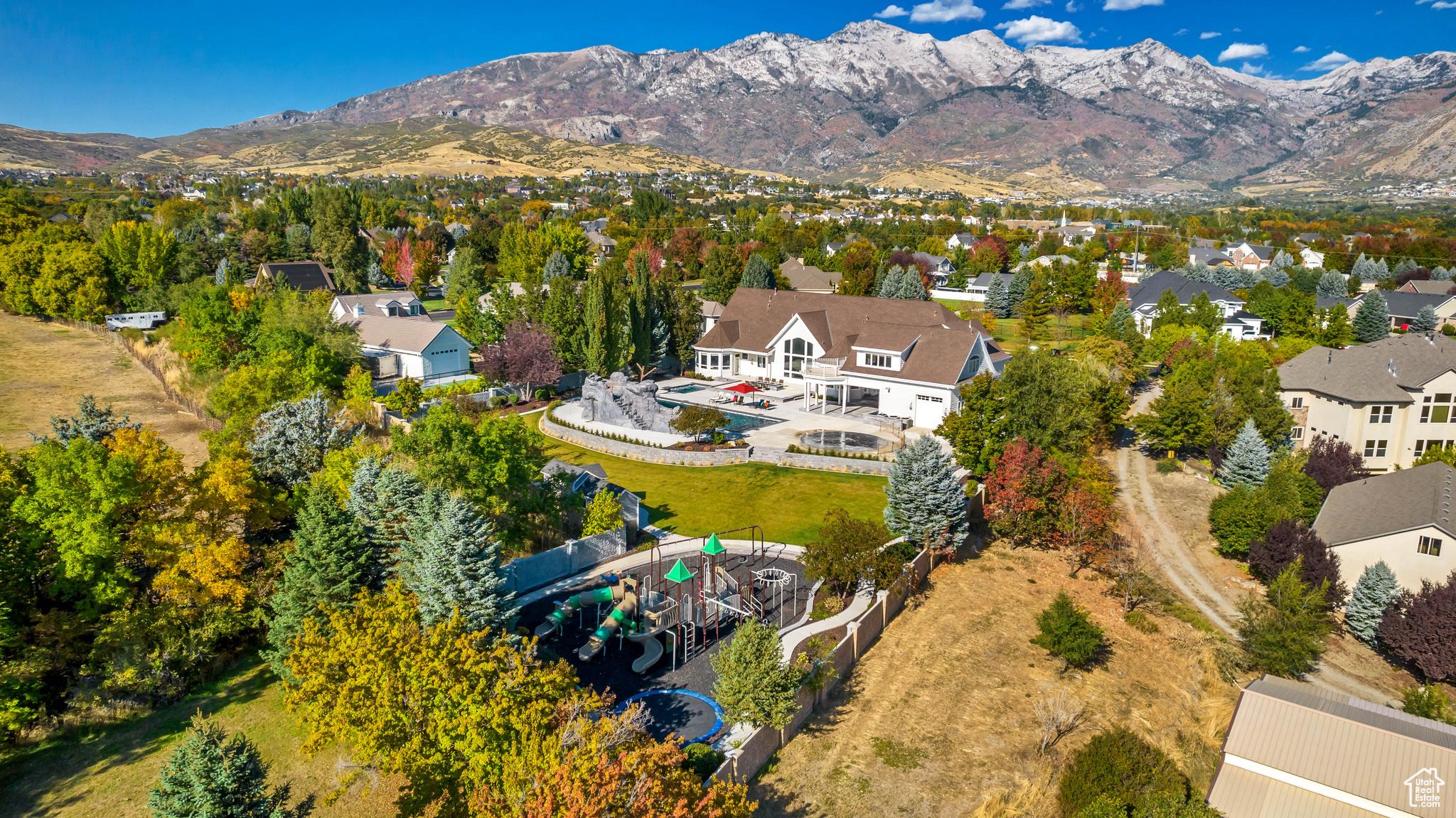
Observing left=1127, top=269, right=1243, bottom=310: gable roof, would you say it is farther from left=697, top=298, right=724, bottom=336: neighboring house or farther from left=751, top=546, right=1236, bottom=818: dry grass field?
left=751, top=546, right=1236, bottom=818: dry grass field

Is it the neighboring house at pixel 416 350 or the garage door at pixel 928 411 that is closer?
the garage door at pixel 928 411

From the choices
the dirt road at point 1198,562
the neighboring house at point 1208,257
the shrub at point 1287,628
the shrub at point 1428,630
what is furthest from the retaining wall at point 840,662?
the neighboring house at point 1208,257

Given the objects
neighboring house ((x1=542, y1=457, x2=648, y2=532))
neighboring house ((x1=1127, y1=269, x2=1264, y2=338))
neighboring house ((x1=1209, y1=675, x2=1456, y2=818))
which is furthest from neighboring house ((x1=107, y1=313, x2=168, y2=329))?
neighboring house ((x1=1127, y1=269, x2=1264, y2=338))

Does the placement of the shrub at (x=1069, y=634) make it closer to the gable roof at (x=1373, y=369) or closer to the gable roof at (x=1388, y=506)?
the gable roof at (x=1388, y=506)

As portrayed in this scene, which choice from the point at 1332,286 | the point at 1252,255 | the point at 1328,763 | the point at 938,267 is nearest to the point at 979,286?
the point at 938,267

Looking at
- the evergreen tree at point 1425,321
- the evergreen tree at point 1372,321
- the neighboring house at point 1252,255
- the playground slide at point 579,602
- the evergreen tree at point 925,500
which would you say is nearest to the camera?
the playground slide at point 579,602

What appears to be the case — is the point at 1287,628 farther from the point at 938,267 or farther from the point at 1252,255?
the point at 1252,255

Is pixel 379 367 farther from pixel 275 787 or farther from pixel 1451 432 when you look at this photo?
pixel 1451 432
